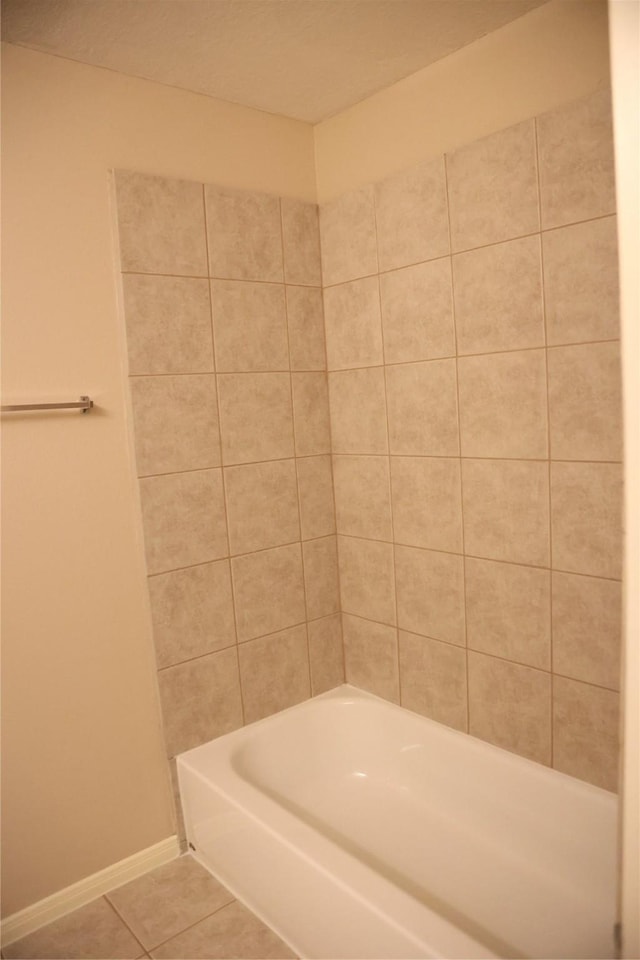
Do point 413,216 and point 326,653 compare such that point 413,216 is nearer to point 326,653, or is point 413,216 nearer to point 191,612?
point 191,612

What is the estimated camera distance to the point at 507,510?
1.88 metres

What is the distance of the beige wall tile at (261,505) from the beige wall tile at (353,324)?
1.36 feet

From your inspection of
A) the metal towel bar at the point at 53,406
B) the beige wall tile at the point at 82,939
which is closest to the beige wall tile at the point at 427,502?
the metal towel bar at the point at 53,406

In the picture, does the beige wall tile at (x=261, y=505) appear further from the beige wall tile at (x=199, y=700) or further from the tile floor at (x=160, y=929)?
the tile floor at (x=160, y=929)

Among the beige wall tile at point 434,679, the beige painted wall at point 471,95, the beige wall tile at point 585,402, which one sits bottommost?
the beige wall tile at point 434,679

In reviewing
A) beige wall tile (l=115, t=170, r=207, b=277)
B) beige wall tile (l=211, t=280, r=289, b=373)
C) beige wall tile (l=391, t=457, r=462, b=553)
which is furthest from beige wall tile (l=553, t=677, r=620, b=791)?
beige wall tile (l=115, t=170, r=207, b=277)

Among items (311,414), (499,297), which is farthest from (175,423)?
(499,297)

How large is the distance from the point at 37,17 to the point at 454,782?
2.32m

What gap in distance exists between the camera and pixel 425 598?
2160 mm

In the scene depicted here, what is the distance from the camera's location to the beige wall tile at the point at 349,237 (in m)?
2.16

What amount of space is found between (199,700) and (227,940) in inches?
25.0

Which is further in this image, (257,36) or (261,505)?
(261,505)

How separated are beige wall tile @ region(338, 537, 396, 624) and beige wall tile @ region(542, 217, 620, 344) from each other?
93 centimetres

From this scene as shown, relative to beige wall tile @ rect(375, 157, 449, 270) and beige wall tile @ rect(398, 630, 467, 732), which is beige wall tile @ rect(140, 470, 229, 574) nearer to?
beige wall tile @ rect(398, 630, 467, 732)
